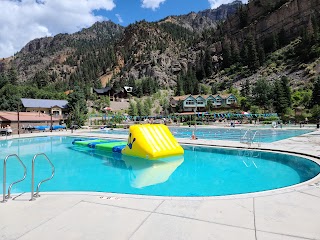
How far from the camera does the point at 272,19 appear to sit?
97.7 m

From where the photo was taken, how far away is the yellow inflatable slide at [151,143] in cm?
1250

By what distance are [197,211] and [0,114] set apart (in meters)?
45.0

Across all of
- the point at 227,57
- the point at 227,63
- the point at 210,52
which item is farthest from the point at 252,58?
the point at 210,52

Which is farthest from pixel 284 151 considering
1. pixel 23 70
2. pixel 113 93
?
pixel 23 70

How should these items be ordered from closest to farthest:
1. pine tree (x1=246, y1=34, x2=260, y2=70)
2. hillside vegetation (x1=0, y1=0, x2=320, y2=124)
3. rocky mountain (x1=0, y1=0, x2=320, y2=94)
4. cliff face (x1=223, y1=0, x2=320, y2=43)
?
1. hillside vegetation (x1=0, y1=0, x2=320, y2=124)
2. pine tree (x1=246, y1=34, x2=260, y2=70)
3. rocky mountain (x1=0, y1=0, x2=320, y2=94)
4. cliff face (x1=223, y1=0, x2=320, y2=43)

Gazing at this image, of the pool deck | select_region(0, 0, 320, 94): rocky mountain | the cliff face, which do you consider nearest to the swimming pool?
the pool deck

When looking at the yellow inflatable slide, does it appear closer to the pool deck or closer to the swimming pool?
the pool deck

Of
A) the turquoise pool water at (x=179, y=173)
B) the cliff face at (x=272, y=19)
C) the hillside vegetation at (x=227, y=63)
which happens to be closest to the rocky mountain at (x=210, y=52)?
the cliff face at (x=272, y=19)

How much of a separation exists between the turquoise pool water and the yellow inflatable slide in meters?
0.41

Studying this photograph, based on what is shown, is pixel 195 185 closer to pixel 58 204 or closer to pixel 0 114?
pixel 58 204

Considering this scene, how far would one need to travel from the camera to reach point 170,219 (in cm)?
418

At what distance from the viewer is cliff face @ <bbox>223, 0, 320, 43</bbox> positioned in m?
87.4

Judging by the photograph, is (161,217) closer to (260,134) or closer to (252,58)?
(260,134)

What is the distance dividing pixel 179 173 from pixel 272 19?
106736mm
